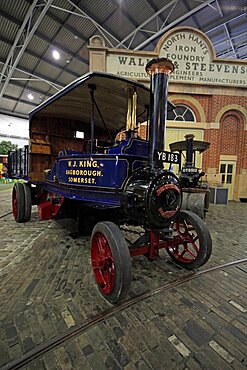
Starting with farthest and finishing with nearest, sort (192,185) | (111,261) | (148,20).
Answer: (148,20) < (192,185) < (111,261)

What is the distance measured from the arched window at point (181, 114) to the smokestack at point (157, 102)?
7636 millimetres

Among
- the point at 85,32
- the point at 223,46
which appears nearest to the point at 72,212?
the point at 85,32

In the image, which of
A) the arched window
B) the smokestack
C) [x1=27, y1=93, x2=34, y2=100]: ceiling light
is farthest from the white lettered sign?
[x1=27, y1=93, x2=34, y2=100]: ceiling light

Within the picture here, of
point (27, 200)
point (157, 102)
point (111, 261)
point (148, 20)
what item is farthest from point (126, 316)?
point (148, 20)

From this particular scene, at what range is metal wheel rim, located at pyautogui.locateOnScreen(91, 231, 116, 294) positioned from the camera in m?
1.98

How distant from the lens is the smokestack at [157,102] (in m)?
2.18

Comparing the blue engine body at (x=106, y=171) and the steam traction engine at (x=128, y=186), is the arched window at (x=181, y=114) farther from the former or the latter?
the blue engine body at (x=106, y=171)

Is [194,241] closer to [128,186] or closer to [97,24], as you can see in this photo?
[128,186]

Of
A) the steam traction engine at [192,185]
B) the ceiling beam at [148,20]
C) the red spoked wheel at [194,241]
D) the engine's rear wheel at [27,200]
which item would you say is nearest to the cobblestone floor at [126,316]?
the red spoked wheel at [194,241]

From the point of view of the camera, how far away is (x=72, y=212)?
138 inches

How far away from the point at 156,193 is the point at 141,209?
9.2 inches

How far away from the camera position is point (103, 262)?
2078 mm

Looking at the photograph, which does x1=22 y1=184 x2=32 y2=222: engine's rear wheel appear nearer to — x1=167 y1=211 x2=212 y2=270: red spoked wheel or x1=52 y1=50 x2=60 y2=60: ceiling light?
x1=167 y1=211 x2=212 y2=270: red spoked wheel

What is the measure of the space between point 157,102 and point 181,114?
794cm
